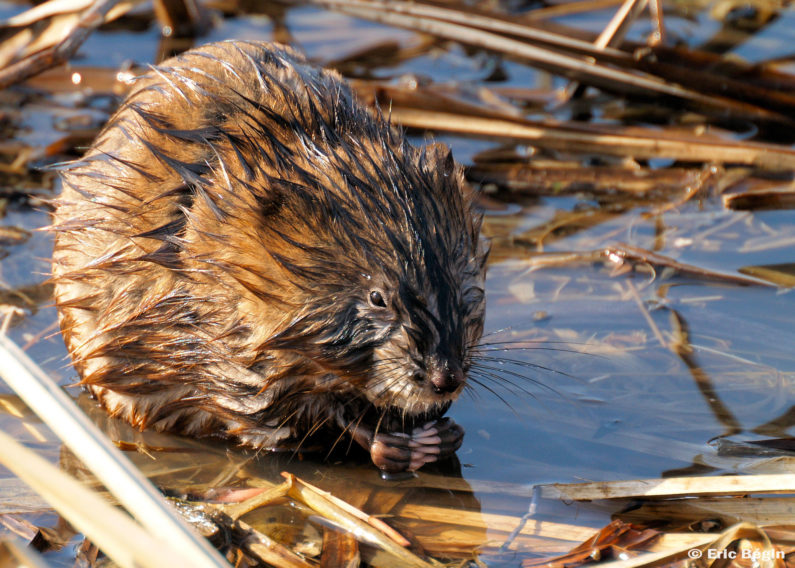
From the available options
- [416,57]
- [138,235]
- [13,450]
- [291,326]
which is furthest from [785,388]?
[416,57]

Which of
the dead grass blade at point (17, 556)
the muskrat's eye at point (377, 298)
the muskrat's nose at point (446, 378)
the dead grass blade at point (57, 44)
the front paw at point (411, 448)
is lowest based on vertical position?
the front paw at point (411, 448)

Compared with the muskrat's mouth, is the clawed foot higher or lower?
lower

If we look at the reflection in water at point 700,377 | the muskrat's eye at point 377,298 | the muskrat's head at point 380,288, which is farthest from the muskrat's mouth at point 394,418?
the reflection in water at point 700,377

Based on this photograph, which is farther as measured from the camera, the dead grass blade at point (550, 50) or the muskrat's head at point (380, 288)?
the dead grass blade at point (550, 50)

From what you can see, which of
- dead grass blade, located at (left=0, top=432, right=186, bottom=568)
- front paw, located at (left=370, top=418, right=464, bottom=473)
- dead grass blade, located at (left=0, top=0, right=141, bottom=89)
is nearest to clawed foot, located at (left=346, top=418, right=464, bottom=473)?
front paw, located at (left=370, top=418, right=464, bottom=473)

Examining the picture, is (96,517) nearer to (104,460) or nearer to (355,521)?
(104,460)

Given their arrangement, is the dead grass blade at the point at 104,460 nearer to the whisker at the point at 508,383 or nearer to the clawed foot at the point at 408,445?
the clawed foot at the point at 408,445

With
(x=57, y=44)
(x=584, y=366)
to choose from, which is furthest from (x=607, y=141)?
(x=57, y=44)

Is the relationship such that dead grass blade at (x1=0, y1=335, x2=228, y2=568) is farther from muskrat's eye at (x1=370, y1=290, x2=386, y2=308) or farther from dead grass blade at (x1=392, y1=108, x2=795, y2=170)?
dead grass blade at (x1=392, y1=108, x2=795, y2=170)
